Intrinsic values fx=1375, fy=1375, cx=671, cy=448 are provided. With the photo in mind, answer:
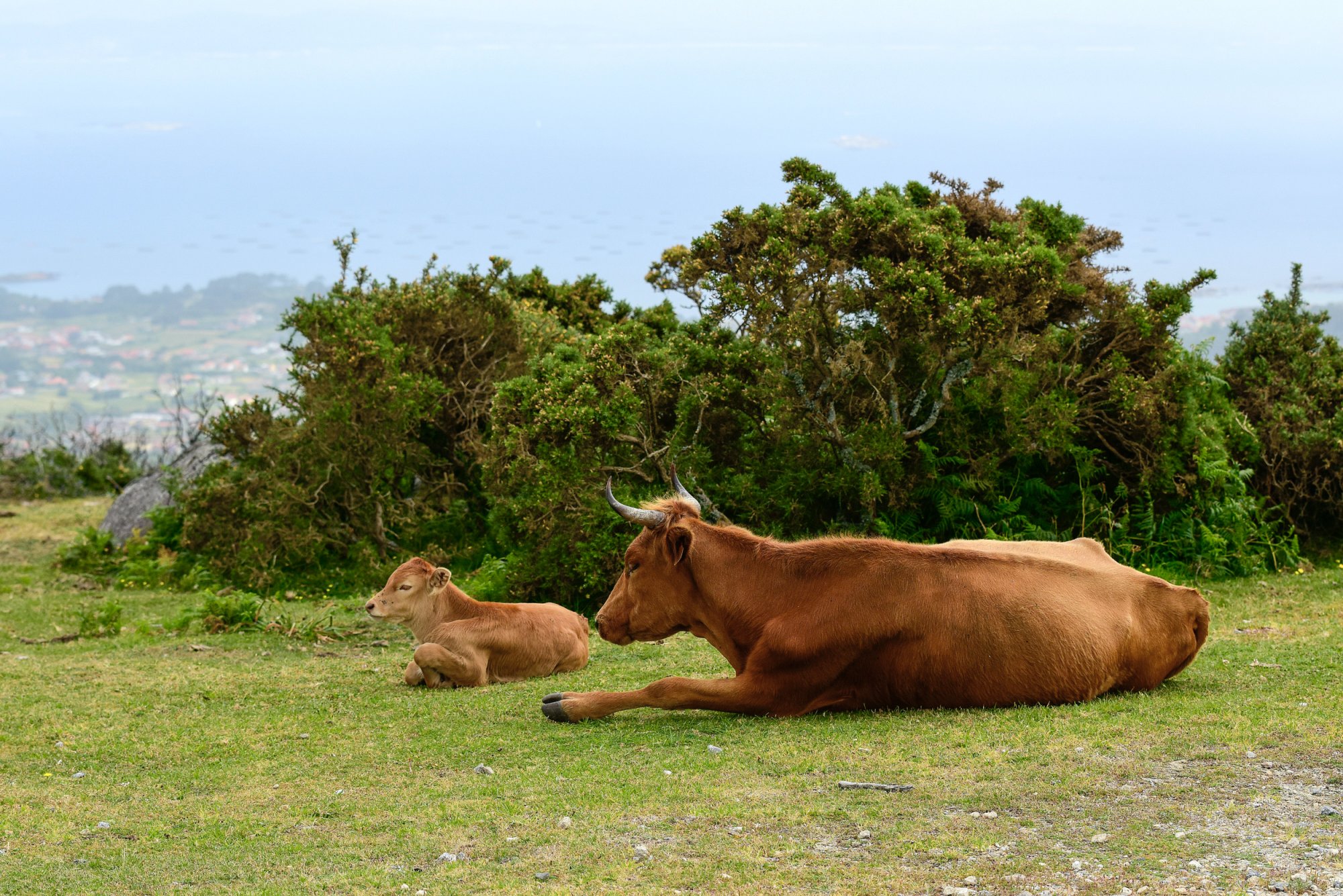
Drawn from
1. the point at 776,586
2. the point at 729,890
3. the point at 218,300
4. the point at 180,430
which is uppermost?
the point at 218,300

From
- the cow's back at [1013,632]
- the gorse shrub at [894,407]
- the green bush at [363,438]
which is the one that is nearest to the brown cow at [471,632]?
the gorse shrub at [894,407]

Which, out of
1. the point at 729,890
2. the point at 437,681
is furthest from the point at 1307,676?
the point at 437,681

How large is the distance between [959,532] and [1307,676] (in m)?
5.59

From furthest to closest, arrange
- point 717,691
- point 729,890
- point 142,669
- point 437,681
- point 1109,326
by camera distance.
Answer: point 1109,326, point 142,669, point 437,681, point 717,691, point 729,890

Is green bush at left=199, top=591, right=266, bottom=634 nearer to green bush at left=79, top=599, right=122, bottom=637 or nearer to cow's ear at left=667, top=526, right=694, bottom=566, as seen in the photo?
green bush at left=79, top=599, right=122, bottom=637

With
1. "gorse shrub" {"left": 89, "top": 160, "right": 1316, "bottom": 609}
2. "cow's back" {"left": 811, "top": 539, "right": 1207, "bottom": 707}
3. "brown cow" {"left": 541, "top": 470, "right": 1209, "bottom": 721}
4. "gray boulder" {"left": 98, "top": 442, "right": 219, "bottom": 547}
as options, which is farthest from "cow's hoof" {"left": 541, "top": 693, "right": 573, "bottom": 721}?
"gray boulder" {"left": 98, "top": 442, "right": 219, "bottom": 547}

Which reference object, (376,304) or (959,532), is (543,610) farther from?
(376,304)

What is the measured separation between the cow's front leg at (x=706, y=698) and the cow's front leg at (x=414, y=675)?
2470mm

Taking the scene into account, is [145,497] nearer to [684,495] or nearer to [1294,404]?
[684,495]

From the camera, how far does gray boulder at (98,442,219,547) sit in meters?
20.5

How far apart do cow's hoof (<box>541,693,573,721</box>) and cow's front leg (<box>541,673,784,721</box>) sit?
104mm

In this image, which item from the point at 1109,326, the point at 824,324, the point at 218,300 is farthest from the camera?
the point at 218,300

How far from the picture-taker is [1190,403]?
15.3 meters

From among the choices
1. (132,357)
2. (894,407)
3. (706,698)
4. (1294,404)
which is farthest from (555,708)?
(132,357)
